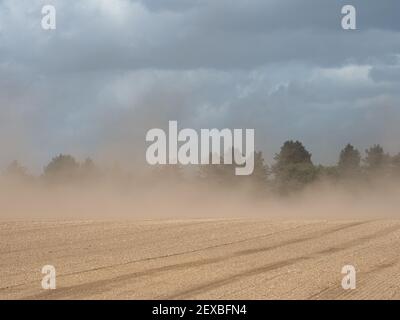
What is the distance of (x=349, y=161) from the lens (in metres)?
101

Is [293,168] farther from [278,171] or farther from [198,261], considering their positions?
[198,261]

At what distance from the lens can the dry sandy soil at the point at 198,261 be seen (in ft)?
49.6

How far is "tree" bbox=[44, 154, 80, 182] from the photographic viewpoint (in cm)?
8375

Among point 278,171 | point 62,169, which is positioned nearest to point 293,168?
point 278,171

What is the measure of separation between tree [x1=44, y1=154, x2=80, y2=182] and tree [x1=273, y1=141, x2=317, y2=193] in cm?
2743

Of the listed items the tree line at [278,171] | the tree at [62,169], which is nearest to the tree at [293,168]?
the tree line at [278,171]

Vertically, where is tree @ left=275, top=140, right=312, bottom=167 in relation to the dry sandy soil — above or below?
above

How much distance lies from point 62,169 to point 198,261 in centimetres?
7076

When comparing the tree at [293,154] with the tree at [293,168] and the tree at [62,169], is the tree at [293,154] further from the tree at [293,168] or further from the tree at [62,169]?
the tree at [62,169]

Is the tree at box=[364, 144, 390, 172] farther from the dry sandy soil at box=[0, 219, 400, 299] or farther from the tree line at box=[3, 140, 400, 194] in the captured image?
the dry sandy soil at box=[0, 219, 400, 299]

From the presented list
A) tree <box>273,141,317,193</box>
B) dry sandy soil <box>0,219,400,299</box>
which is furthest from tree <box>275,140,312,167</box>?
dry sandy soil <box>0,219,400,299</box>
